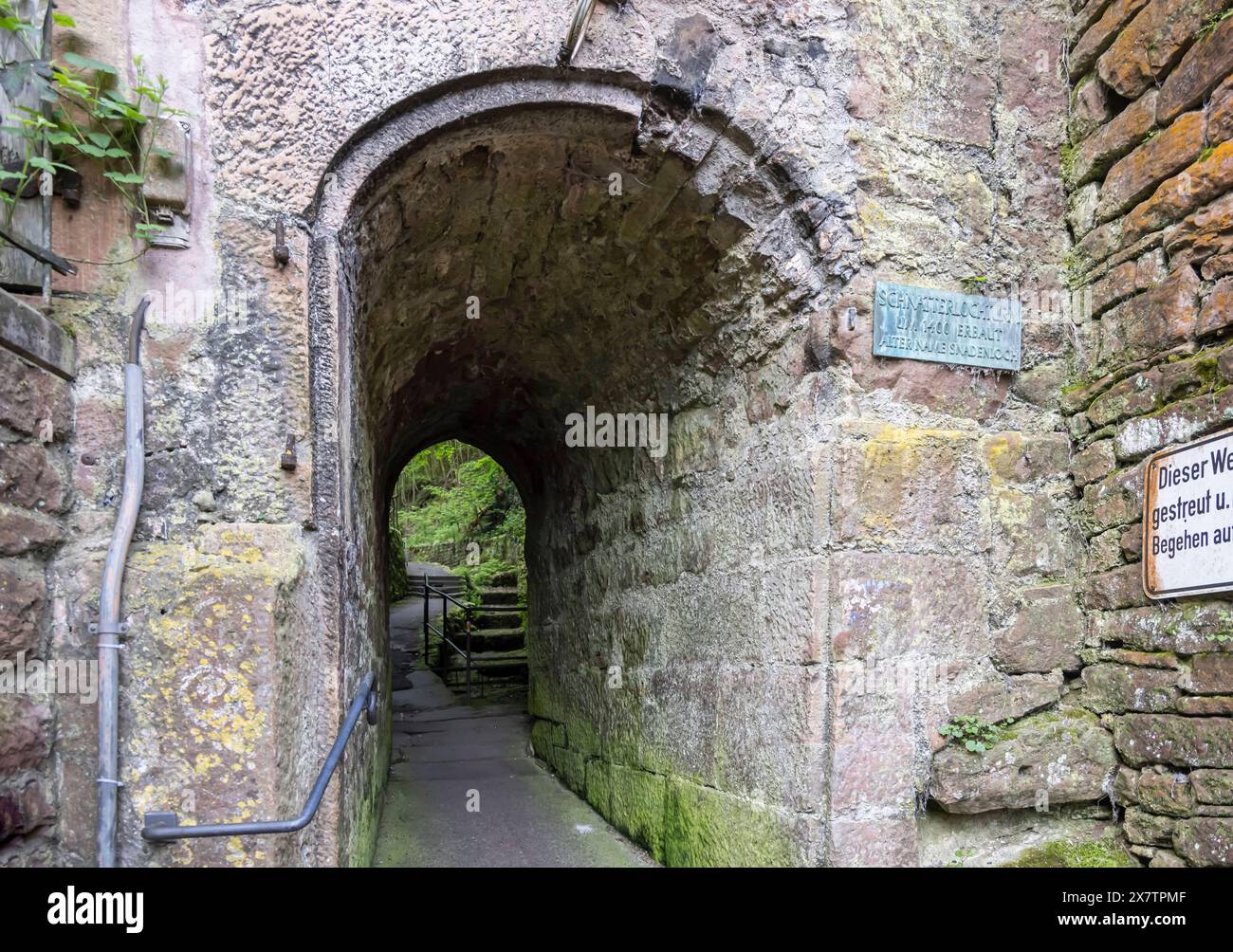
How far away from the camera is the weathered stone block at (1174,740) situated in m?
2.02

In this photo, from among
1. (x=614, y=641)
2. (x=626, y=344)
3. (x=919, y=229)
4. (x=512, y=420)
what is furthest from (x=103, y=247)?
(x=512, y=420)

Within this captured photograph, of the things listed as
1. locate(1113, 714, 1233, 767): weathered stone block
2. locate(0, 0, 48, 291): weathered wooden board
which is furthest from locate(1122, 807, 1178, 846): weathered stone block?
locate(0, 0, 48, 291): weathered wooden board

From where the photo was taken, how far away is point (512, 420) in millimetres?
4977

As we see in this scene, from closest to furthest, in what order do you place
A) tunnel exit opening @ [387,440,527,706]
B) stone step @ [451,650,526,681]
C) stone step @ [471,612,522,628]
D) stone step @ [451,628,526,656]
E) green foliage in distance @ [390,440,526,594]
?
stone step @ [451,650,526,681]
tunnel exit opening @ [387,440,527,706]
stone step @ [451,628,526,656]
stone step @ [471,612,522,628]
green foliage in distance @ [390,440,526,594]

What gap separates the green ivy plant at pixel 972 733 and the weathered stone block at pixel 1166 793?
37 cm

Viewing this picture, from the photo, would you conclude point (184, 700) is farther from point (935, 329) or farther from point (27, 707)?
point (935, 329)

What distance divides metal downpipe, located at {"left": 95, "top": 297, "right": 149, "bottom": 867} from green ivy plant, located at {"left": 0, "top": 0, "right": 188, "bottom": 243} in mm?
319

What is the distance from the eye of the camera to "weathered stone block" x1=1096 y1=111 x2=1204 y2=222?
2217mm

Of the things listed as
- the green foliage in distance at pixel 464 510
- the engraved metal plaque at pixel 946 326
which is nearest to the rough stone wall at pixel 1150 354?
the engraved metal plaque at pixel 946 326

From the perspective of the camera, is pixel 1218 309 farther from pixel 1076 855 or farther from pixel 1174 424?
pixel 1076 855

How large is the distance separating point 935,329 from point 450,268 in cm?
166

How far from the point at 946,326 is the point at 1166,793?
1372 millimetres

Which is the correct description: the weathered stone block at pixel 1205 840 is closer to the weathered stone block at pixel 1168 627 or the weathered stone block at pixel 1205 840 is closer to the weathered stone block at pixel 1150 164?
the weathered stone block at pixel 1168 627

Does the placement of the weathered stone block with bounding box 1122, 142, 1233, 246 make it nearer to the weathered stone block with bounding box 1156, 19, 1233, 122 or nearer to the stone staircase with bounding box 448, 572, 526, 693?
the weathered stone block with bounding box 1156, 19, 1233, 122
